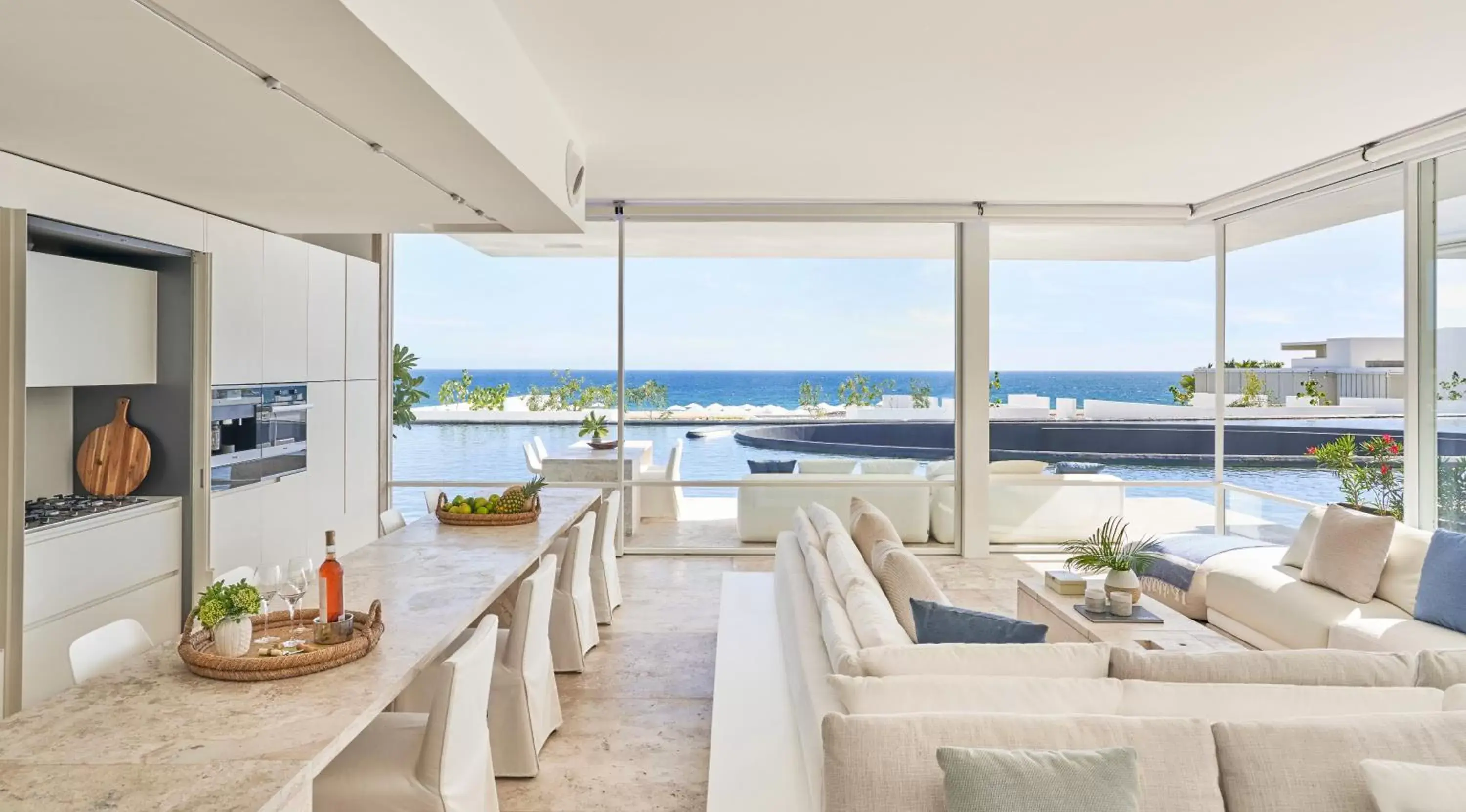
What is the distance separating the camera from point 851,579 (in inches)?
112

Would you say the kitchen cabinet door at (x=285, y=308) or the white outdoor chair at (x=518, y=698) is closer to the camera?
the white outdoor chair at (x=518, y=698)

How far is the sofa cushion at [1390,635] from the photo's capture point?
3.41 m

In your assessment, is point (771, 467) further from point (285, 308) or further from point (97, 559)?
point (97, 559)

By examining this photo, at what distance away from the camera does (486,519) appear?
12.5 feet

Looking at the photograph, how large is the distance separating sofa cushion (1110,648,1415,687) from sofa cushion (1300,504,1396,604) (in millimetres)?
2345

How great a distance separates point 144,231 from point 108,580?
58.7 inches

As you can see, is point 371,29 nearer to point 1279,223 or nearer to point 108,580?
point 108,580

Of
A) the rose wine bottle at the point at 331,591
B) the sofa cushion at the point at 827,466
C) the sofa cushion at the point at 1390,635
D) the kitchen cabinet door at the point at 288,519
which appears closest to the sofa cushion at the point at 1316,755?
the rose wine bottle at the point at 331,591

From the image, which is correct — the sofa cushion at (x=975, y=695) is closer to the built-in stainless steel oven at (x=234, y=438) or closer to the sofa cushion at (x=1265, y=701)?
the sofa cushion at (x=1265, y=701)

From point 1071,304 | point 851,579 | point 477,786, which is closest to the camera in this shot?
point 477,786

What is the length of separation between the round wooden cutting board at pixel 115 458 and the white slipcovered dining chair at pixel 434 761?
245 cm

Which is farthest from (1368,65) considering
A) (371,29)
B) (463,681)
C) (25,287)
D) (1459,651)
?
(25,287)

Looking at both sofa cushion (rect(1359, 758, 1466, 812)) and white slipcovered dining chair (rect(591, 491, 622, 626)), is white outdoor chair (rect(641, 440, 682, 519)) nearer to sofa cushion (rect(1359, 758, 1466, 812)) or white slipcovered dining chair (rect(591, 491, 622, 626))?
white slipcovered dining chair (rect(591, 491, 622, 626))

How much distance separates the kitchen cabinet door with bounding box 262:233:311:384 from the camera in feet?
15.1
